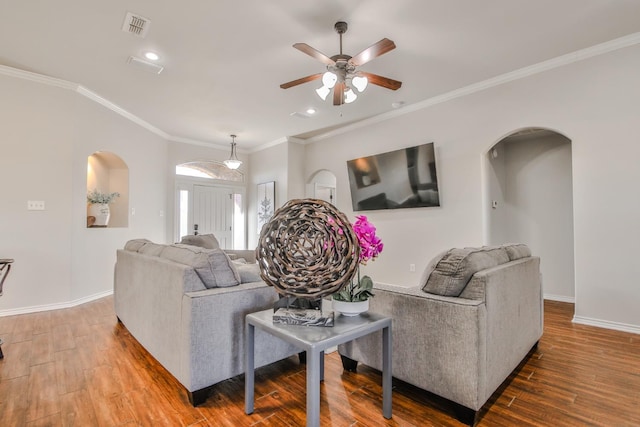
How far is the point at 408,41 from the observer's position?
292cm

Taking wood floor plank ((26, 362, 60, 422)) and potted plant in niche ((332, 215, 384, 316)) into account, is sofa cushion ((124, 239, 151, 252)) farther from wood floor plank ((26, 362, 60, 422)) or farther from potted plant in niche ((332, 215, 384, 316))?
potted plant in niche ((332, 215, 384, 316))

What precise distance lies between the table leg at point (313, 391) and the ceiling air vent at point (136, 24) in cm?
294

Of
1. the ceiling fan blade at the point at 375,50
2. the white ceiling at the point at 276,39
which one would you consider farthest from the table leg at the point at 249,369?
the white ceiling at the point at 276,39

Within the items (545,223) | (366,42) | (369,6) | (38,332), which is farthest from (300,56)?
(545,223)

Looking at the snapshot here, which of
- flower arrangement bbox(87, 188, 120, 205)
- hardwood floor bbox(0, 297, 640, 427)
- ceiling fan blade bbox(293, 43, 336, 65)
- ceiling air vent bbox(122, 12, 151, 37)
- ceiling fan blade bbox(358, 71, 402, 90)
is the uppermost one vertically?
ceiling air vent bbox(122, 12, 151, 37)

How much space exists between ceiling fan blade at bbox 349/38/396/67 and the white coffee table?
6.36 ft

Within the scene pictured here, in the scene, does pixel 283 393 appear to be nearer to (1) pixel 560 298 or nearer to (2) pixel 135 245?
(2) pixel 135 245

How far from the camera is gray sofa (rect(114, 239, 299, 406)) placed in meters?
1.74

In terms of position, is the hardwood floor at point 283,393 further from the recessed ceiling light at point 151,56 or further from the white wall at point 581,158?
the recessed ceiling light at point 151,56

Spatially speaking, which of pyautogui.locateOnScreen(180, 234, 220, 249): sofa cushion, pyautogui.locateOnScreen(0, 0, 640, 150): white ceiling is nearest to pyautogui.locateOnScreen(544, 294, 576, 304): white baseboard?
pyautogui.locateOnScreen(0, 0, 640, 150): white ceiling

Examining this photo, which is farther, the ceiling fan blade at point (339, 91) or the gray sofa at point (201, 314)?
the ceiling fan blade at point (339, 91)

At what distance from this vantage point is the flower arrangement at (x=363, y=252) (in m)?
1.53

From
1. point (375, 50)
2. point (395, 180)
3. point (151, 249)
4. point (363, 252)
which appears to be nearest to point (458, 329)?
point (363, 252)

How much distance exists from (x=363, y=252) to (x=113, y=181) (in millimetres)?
5073
